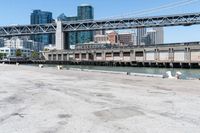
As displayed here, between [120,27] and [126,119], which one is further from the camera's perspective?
[120,27]

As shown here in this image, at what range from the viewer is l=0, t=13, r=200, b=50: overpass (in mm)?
128288

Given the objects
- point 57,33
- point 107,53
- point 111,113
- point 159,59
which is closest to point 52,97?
point 111,113

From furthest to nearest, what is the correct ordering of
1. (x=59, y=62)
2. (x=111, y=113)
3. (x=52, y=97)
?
(x=59, y=62) → (x=52, y=97) → (x=111, y=113)

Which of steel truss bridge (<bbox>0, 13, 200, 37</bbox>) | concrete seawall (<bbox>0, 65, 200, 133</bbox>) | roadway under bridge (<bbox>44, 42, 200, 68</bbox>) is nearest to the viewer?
concrete seawall (<bbox>0, 65, 200, 133</bbox>)

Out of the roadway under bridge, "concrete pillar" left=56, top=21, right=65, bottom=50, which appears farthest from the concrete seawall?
"concrete pillar" left=56, top=21, right=65, bottom=50

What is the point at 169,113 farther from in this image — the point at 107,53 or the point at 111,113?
the point at 107,53

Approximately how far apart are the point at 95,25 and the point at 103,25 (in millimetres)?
4426

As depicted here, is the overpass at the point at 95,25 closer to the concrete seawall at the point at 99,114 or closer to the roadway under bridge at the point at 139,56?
the roadway under bridge at the point at 139,56

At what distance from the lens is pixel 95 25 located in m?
148

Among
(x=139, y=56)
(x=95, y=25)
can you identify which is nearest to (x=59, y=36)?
(x=95, y=25)

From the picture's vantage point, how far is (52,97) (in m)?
17.7

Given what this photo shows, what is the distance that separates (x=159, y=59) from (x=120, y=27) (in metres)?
32.8

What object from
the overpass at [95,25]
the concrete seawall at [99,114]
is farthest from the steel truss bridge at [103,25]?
the concrete seawall at [99,114]

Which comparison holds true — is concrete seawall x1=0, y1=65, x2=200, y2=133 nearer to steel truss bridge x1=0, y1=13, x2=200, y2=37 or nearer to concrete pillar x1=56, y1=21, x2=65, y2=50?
steel truss bridge x1=0, y1=13, x2=200, y2=37
